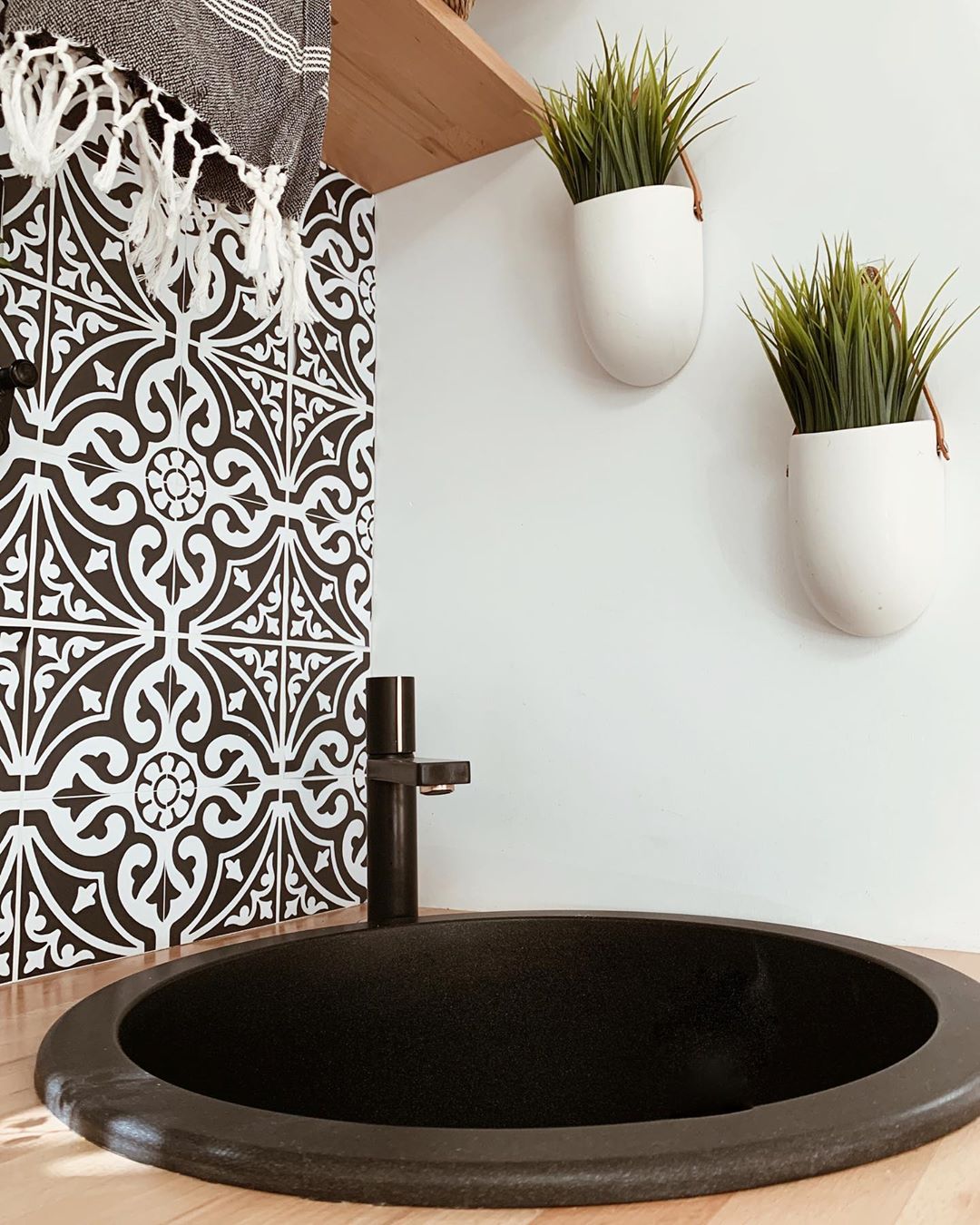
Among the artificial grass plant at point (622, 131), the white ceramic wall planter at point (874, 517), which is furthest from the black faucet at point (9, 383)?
the white ceramic wall planter at point (874, 517)

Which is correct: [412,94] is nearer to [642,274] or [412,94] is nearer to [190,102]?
[642,274]

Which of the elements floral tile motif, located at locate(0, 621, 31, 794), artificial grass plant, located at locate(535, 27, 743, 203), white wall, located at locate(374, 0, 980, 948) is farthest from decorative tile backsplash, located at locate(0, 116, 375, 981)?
artificial grass plant, located at locate(535, 27, 743, 203)

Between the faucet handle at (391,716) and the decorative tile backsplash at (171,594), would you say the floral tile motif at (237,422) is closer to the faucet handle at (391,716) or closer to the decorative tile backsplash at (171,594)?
the decorative tile backsplash at (171,594)

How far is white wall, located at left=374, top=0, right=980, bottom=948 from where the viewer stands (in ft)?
3.50

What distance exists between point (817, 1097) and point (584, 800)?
0.68 m

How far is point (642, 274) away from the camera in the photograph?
1148 mm

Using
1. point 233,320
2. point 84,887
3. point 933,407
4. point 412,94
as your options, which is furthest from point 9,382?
point 933,407

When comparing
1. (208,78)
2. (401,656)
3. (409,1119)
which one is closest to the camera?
(208,78)

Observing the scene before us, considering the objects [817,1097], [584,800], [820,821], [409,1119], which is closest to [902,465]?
[820,821]

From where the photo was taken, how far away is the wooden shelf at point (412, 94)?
116cm

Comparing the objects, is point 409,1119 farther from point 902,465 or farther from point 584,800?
point 902,465

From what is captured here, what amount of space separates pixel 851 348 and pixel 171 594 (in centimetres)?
74

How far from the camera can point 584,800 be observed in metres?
1.24

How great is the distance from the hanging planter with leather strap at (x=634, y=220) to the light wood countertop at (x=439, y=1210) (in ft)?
2.76
